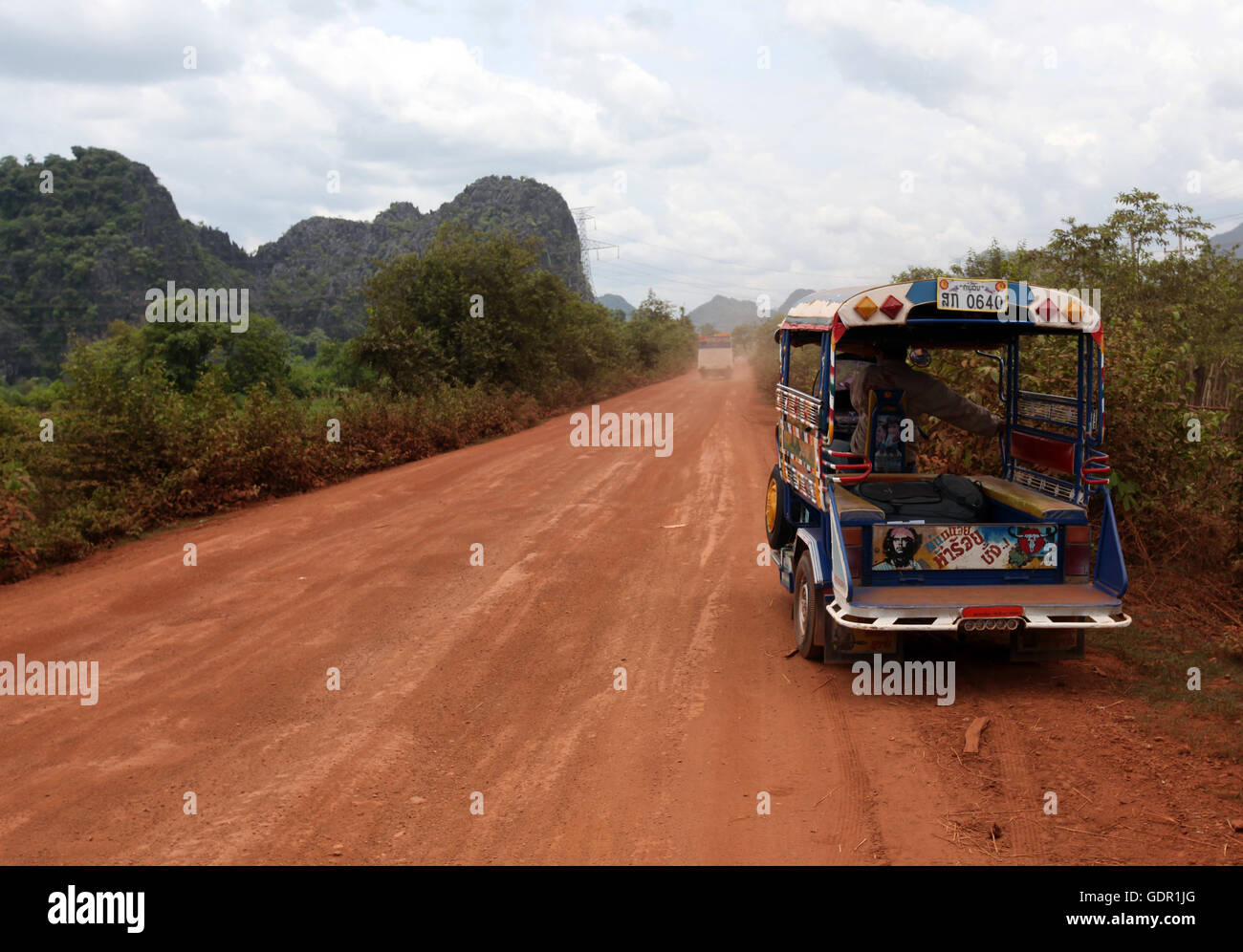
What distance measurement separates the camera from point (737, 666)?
6844 millimetres

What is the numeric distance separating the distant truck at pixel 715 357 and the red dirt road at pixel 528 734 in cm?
4736

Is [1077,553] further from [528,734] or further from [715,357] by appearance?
[715,357]

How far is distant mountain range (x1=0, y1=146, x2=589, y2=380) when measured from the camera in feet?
251

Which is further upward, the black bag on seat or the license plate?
the license plate

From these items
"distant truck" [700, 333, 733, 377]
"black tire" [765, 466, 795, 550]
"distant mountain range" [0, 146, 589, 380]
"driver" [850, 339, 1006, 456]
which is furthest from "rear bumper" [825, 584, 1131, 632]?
"distant mountain range" [0, 146, 589, 380]

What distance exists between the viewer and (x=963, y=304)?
6043mm

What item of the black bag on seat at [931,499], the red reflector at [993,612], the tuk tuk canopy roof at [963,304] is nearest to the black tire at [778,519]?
the black bag on seat at [931,499]

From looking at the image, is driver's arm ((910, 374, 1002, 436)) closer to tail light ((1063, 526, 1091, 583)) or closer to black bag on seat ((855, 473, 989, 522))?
black bag on seat ((855, 473, 989, 522))

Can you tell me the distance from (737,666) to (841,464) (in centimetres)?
168

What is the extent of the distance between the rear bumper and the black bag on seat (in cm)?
101

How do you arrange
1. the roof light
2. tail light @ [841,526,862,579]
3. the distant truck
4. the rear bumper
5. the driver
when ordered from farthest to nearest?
the distant truck < the driver < tail light @ [841,526,862,579] < the roof light < the rear bumper

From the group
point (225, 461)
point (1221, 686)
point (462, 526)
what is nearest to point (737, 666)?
point (1221, 686)
